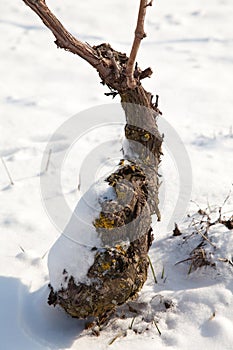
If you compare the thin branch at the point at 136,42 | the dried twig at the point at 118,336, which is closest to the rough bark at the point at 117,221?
the thin branch at the point at 136,42

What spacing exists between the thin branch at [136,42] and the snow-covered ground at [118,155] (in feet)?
2.76

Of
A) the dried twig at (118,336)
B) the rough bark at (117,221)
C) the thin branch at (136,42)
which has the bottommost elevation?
the dried twig at (118,336)

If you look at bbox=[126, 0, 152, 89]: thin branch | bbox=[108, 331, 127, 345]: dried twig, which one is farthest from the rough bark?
bbox=[108, 331, 127, 345]: dried twig

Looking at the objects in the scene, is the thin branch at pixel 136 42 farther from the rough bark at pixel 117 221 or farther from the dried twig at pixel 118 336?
the dried twig at pixel 118 336

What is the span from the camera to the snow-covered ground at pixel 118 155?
1893mm

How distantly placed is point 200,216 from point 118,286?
3.26 ft

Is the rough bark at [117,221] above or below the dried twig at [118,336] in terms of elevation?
above

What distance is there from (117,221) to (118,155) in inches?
63.7

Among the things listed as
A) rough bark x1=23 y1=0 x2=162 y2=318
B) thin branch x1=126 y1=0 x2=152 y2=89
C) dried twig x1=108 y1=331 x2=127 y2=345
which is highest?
thin branch x1=126 y1=0 x2=152 y2=89

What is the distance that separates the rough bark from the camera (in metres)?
1.79

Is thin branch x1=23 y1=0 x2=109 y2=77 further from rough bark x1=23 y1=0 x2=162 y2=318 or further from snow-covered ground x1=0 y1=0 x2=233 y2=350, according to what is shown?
snow-covered ground x1=0 y1=0 x2=233 y2=350

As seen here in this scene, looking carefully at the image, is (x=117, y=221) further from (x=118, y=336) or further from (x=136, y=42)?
(x=136, y=42)

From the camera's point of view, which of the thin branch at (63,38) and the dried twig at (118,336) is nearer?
the thin branch at (63,38)

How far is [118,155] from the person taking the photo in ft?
11.2
